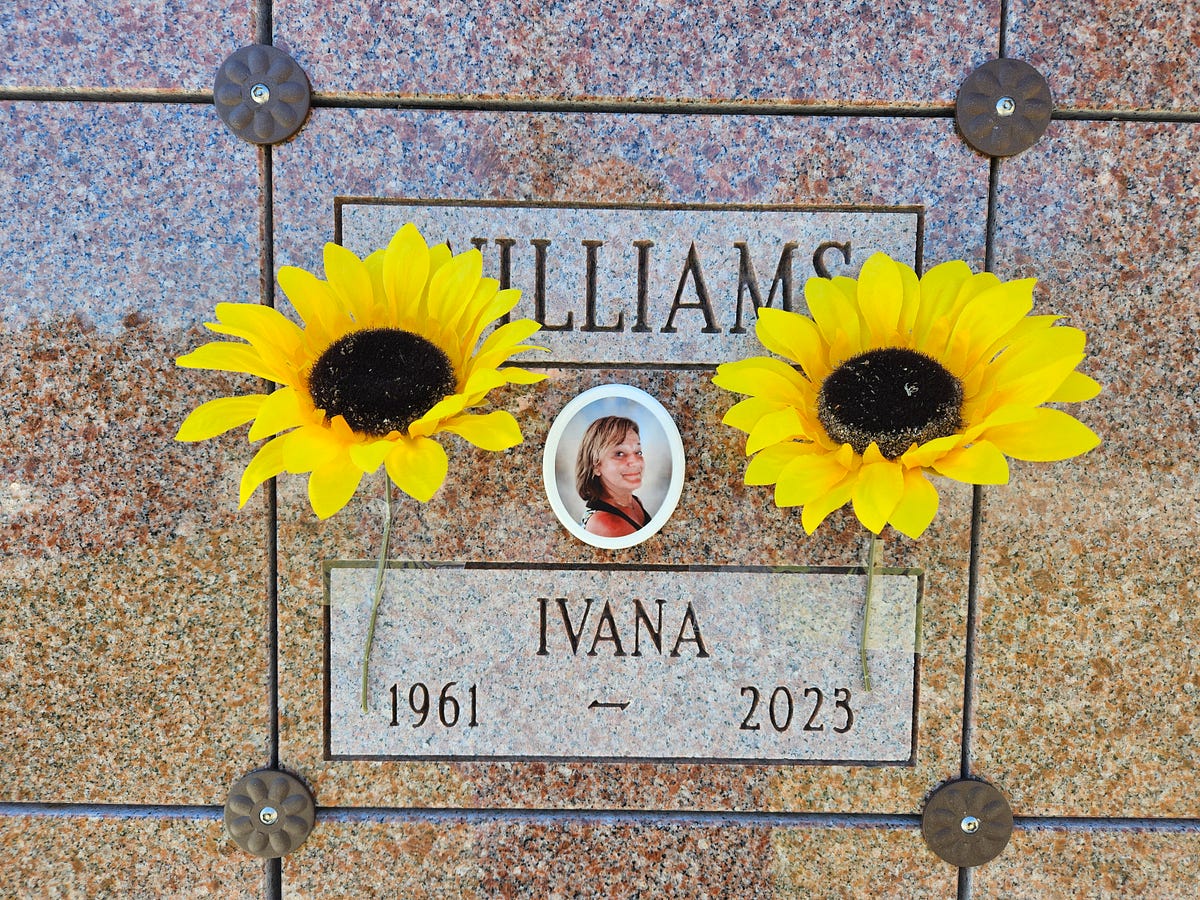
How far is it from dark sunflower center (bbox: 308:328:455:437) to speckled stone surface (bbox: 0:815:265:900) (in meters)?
1.53

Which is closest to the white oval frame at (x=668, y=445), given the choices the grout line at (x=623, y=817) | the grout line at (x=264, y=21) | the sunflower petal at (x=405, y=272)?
the sunflower petal at (x=405, y=272)

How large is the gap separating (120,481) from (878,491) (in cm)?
219

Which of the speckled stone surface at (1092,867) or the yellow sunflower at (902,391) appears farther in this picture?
the speckled stone surface at (1092,867)

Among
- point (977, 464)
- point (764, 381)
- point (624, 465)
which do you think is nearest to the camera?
point (977, 464)

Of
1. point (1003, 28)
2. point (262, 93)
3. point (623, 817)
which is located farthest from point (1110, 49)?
point (623, 817)

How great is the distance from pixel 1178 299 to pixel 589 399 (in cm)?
181

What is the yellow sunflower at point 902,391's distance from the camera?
172 centimetres

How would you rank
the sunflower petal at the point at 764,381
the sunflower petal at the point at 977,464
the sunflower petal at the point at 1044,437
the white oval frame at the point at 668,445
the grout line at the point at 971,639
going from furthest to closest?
the grout line at the point at 971,639 → the white oval frame at the point at 668,445 → the sunflower petal at the point at 764,381 → the sunflower petal at the point at 1044,437 → the sunflower petal at the point at 977,464

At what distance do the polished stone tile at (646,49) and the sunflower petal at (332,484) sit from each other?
123 centimetres

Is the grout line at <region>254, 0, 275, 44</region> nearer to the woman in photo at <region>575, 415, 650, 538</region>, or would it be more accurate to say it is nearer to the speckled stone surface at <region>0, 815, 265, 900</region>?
the woman in photo at <region>575, 415, 650, 538</region>

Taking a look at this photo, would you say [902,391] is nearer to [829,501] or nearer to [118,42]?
[829,501]

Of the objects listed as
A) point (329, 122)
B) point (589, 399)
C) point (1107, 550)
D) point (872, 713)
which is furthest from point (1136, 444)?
point (329, 122)

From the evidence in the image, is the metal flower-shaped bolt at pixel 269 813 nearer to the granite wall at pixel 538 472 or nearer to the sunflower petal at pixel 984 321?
the granite wall at pixel 538 472

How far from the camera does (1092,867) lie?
2.38 meters
